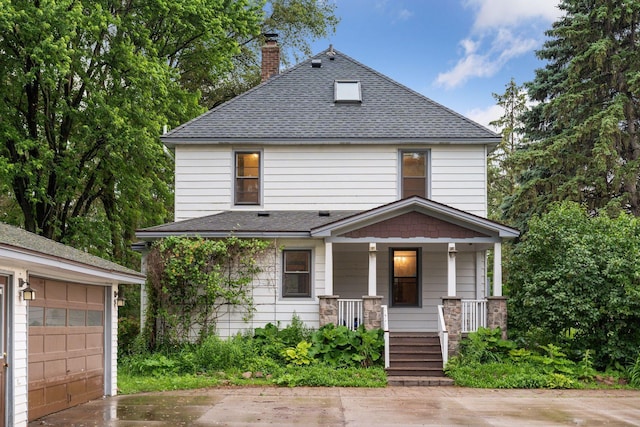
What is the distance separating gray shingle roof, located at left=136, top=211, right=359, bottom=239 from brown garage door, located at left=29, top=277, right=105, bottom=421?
3.91 meters

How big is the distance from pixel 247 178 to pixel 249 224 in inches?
68.7

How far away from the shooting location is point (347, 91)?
63.2 feet

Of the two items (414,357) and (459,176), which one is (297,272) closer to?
(414,357)

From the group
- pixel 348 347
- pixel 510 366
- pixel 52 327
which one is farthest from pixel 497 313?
pixel 52 327

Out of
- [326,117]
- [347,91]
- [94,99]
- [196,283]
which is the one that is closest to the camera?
[196,283]

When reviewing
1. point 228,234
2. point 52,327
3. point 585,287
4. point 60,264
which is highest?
point 228,234

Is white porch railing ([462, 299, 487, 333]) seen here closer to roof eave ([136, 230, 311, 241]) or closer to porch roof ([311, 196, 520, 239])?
porch roof ([311, 196, 520, 239])

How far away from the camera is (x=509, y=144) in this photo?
3444 cm

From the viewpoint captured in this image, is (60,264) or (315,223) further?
(315,223)

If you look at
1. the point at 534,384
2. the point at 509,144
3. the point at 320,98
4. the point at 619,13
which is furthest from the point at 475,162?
the point at 509,144

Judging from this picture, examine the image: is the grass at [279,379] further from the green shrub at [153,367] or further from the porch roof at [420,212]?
the porch roof at [420,212]

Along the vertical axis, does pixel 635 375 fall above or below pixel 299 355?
below

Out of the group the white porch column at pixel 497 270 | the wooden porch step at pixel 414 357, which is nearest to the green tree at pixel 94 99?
the wooden porch step at pixel 414 357

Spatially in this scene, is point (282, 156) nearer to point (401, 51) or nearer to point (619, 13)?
point (401, 51)
